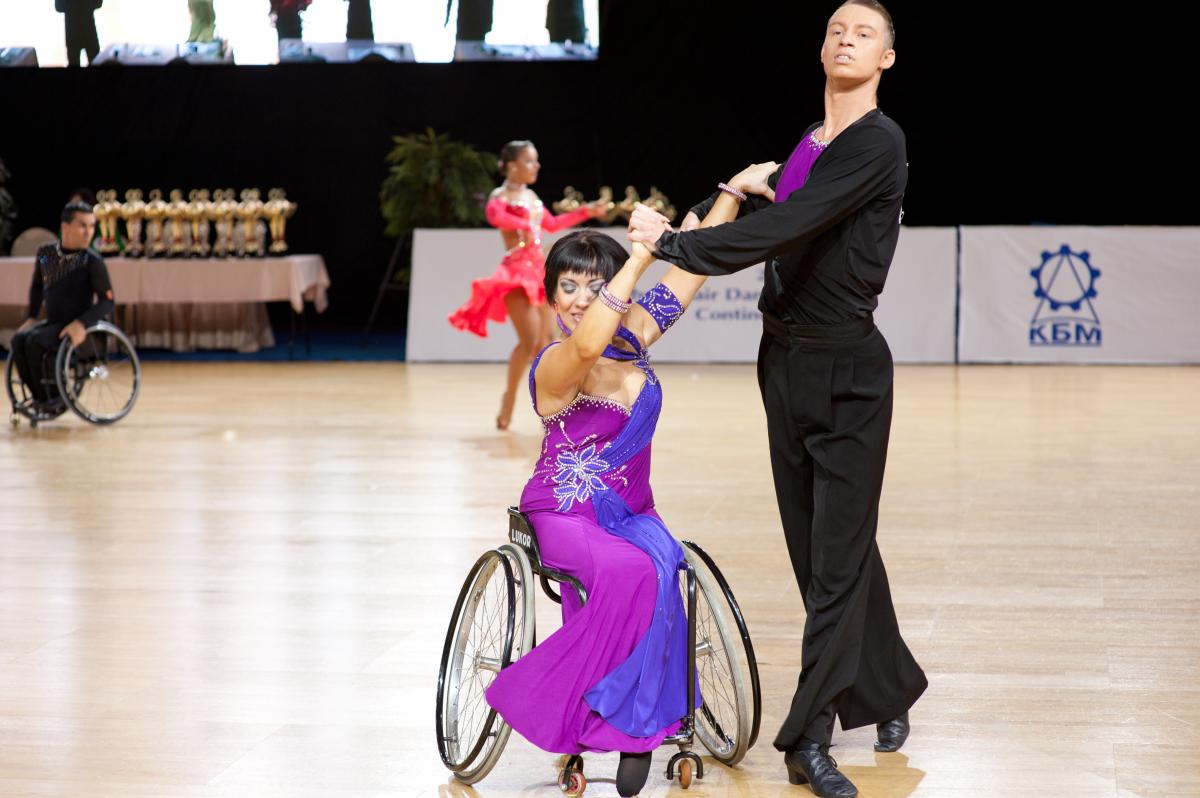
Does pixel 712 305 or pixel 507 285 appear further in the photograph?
pixel 712 305

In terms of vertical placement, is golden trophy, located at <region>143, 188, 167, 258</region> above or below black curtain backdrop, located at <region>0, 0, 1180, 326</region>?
below

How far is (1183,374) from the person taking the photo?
10.2 metres

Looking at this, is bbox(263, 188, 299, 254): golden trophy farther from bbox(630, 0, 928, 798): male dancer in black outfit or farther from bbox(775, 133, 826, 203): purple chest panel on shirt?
bbox(775, 133, 826, 203): purple chest panel on shirt

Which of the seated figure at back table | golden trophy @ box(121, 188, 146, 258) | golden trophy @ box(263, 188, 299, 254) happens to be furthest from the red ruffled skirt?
golden trophy @ box(121, 188, 146, 258)

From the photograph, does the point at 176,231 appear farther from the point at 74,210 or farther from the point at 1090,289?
the point at 1090,289

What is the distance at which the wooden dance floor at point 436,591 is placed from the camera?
3.03 metres

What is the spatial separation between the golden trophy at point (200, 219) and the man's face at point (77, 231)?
4013 mm

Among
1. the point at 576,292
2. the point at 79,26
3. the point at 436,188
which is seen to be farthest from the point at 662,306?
the point at 79,26

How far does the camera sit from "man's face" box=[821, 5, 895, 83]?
269cm

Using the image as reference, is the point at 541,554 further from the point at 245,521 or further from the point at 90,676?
the point at 245,521

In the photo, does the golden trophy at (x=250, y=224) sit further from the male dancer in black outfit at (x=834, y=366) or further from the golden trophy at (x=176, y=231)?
the male dancer in black outfit at (x=834, y=366)

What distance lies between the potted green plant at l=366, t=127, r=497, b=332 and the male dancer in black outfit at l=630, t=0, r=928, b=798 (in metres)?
9.29

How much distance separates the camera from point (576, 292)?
2.95m

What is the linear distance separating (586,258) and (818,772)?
3.47 feet
